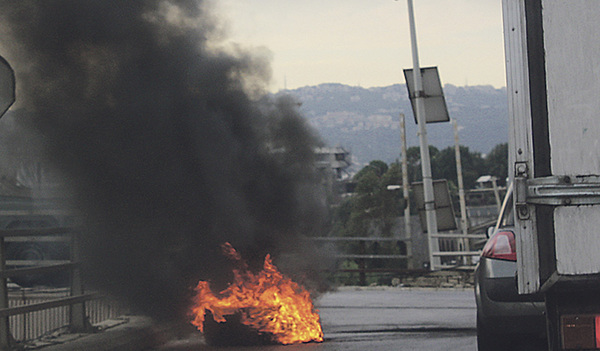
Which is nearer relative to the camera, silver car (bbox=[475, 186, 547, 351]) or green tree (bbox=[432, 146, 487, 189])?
silver car (bbox=[475, 186, 547, 351])

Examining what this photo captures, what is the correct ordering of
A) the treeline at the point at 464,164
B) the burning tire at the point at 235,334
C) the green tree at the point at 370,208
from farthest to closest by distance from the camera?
the treeline at the point at 464,164
the green tree at the point at 370,208
the burning tire at the point at 235,334

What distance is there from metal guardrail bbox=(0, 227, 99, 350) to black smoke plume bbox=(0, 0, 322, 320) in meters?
0.21

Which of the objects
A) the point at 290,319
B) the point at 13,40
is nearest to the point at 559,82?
the point at 290,319

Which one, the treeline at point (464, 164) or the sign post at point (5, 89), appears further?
the treeline at point (464, 164)

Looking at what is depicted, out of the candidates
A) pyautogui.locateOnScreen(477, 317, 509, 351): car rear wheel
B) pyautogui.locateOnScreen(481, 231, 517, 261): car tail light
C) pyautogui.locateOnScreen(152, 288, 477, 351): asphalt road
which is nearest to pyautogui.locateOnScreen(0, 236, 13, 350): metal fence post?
pyautogui.locateOnScreen(152, 288, 477, 351): asphalt road

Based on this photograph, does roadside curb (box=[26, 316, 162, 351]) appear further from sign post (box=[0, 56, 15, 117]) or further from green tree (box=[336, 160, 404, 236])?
green tree (box=[336, 160, 404, 236])

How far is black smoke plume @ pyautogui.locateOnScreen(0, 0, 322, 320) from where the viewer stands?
888cm

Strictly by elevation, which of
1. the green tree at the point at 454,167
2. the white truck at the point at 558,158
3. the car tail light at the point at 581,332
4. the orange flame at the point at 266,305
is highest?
the green tree at the point at 454,167

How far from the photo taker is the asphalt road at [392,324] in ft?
24.8

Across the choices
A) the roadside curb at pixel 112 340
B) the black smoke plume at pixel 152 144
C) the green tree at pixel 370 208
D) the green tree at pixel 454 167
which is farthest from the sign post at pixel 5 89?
the green tree at pixel 454 167

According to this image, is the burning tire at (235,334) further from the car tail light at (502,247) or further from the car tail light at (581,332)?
the car tail light at (581,332)

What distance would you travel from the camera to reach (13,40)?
901cm

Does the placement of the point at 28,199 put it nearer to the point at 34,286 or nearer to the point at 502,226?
the point at 34,286

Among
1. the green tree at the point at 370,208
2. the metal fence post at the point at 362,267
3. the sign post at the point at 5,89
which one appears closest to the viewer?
the sign post at the point at 5,89
